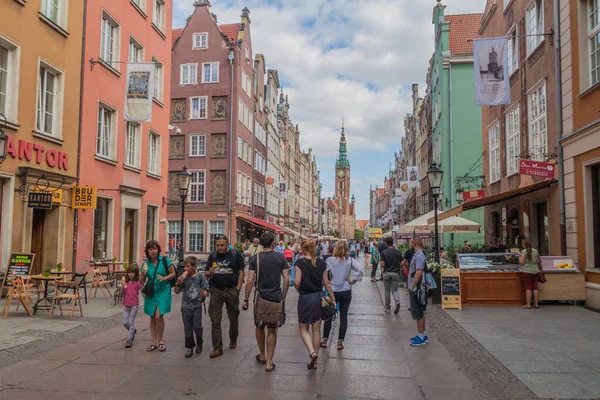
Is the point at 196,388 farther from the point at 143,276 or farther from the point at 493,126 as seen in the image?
the point at 493,126

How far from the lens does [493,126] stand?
21.0 m

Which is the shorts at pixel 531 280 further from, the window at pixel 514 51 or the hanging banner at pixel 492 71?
the window at pixel 514 51

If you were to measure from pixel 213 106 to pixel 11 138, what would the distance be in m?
25.3

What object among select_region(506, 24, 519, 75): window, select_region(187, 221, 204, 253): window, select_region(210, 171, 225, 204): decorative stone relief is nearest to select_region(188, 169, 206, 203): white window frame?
select_region(210, 171, 225, 204): decorative stone relief

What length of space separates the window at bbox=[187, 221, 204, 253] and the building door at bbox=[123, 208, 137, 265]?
52.8 feet

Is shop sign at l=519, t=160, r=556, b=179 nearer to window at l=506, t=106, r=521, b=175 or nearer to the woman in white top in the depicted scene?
window at l=506, t=106, r=521, b=175

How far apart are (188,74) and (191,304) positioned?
3338 centimetres

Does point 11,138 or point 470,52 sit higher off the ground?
point 470,52

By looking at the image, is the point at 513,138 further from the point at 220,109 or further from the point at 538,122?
the point at 220,109

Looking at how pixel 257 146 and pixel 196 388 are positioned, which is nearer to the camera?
pixel 196 388

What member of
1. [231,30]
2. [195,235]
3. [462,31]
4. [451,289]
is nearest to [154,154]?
[451,289]

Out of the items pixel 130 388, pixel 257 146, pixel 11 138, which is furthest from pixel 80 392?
pixel 257 146

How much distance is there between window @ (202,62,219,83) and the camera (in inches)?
1462

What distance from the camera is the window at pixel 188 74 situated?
37.7m
